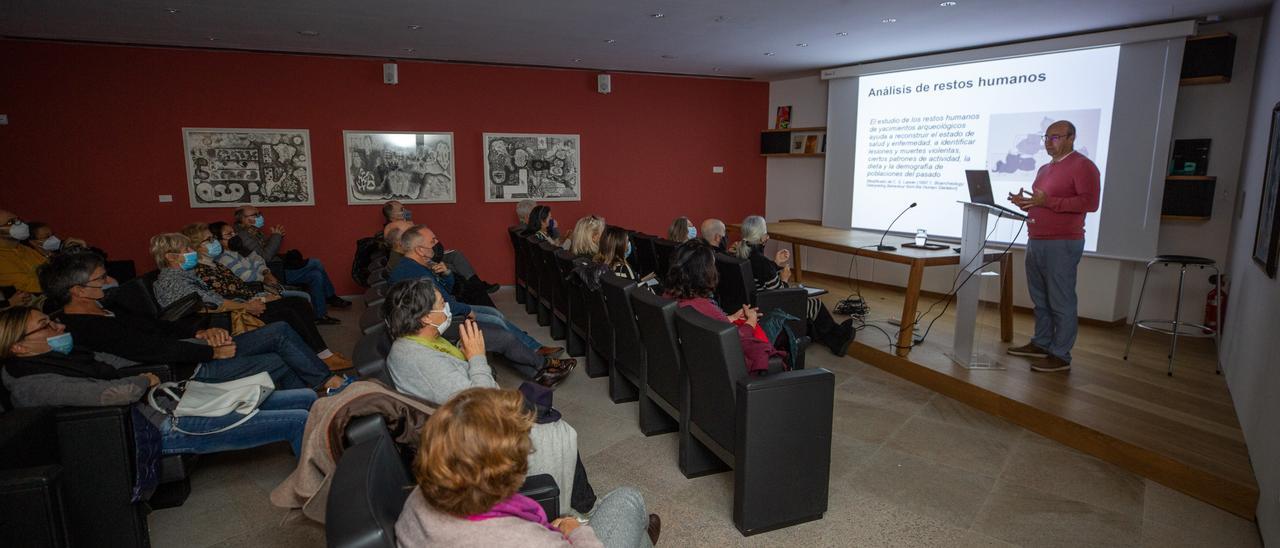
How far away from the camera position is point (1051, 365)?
4.28m

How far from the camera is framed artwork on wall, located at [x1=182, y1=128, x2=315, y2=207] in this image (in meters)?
6.71

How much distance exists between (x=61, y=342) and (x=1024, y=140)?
23.7ft

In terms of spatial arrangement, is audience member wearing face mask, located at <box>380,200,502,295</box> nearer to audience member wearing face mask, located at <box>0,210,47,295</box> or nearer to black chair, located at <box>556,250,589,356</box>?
black chair, located at <box>556,250,589,356</box>

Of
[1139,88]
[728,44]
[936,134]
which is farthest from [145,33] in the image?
[1139,88]

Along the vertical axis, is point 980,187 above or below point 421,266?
above

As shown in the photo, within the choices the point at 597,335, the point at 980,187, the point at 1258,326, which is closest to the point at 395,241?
the point at 597,335

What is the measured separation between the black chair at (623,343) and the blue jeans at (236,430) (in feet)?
5.31

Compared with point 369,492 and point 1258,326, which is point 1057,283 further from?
point 369,492

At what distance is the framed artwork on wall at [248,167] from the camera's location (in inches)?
264

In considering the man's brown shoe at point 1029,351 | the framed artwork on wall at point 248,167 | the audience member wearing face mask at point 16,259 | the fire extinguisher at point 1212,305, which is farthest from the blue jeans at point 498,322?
the fire extinguisher at point 1212,305

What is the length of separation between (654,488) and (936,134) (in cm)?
563

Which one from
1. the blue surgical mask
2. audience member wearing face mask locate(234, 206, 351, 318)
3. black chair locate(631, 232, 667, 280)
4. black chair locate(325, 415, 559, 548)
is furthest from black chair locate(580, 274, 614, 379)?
audience member wearing face mask locate(234, 206, 351, 318)

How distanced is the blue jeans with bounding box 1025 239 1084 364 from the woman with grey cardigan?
11.9 ft

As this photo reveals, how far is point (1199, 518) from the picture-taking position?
2754 mm
